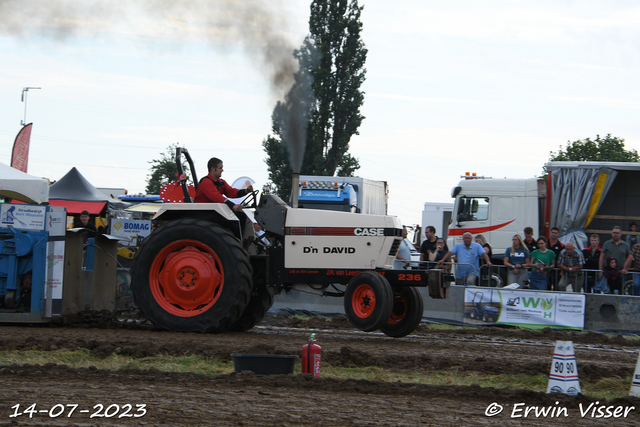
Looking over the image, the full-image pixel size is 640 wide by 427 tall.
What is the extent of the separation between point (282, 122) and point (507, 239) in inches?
462

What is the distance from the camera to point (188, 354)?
677cm

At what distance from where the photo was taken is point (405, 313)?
909cm

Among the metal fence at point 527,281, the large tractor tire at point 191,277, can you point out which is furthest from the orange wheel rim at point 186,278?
the metal fence at point 527,281

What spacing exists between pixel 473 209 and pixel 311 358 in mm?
11906

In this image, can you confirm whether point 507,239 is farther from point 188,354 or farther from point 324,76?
point 324,76

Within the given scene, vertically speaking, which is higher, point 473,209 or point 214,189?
point 473,209

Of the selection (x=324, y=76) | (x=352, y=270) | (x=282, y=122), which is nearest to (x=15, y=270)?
(x=352, y=270)

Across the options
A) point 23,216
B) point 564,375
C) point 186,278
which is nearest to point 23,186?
point 23,216

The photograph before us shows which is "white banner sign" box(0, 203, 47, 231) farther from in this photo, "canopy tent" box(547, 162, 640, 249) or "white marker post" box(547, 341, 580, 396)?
"canopy tent" box(547, 162, 640, 249)

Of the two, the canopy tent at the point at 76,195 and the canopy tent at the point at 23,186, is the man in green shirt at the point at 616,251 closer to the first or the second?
the canopy tent at the point at 23,186

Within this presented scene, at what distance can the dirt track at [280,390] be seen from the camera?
4.45 metres

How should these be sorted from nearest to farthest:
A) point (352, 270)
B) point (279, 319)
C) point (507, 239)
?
point (352, 270) → point (279, 319) → point (507, 239)

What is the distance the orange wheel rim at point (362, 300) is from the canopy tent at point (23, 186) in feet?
20.5

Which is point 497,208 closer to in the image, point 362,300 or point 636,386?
point 362,300
